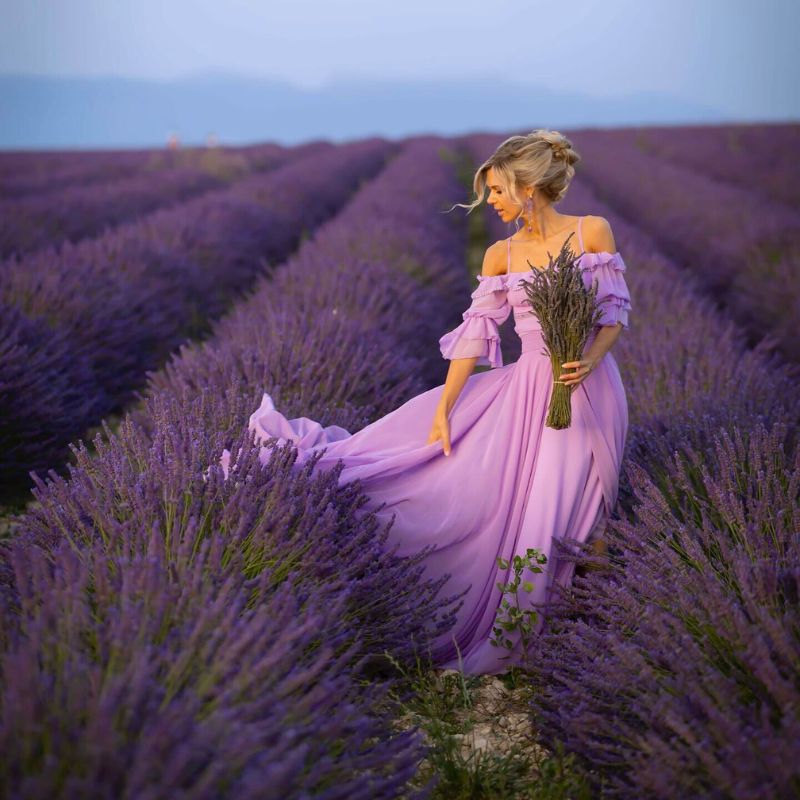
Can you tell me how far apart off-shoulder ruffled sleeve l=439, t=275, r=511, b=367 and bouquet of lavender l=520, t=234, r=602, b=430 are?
0.19 metres

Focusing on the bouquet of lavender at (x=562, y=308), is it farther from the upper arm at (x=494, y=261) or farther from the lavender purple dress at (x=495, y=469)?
the upper arm at (x=494, y=261)

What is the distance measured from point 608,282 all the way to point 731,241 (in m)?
5.21

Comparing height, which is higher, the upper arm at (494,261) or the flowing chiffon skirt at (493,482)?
the upper arm at (494,261)

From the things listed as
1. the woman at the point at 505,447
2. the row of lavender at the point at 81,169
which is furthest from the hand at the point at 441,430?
the row of lavender at the point at 81,169

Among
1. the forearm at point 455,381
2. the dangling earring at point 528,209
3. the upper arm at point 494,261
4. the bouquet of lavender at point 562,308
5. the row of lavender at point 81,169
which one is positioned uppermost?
the row of lavender at point 81,169

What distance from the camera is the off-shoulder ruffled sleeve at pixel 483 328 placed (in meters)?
2.44

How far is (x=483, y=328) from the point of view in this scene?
245cm

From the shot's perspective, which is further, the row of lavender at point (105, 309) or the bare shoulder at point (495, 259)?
the row of lavender at point (105, 309)

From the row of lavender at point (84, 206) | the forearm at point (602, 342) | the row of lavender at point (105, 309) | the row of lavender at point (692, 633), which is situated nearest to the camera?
the row of lavender at point (692, 633)

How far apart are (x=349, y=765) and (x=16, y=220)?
6743 mm

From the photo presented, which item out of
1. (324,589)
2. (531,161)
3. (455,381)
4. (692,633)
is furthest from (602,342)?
(324,589)

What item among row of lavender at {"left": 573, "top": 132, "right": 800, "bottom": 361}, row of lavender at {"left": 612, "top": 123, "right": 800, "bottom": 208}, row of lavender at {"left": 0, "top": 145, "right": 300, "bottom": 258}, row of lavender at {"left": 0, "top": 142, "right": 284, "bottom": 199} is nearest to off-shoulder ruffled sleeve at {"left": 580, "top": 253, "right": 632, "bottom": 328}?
row of lavender at {"left": 573, "top": 132, "right": 800, "bottom": 361}

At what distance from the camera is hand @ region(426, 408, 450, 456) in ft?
7.95

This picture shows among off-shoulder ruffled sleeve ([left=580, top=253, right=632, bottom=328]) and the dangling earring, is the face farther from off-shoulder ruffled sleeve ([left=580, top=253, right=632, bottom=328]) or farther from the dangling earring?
off-shoulder ruffled sleeve ([left=580, top=253, right=632, bottom=328])
